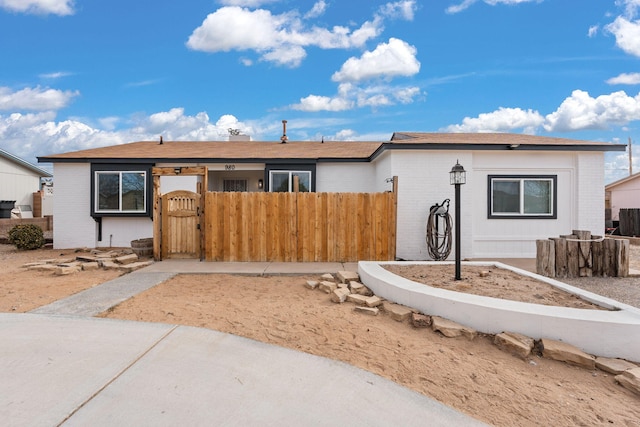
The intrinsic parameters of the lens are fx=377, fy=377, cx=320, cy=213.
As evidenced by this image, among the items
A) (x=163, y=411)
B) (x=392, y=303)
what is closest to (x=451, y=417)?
(x=163, y=411)

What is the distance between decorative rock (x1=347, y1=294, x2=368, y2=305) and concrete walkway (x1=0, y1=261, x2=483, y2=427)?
189 cm

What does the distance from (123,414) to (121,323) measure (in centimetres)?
215

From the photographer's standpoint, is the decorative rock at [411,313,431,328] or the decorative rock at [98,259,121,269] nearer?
the decorative rock at [411,313,431,328]

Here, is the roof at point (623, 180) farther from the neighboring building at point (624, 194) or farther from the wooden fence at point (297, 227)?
the wooden fence at point (297, 227)

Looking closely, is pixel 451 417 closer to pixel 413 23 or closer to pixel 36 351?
pixel 36 351

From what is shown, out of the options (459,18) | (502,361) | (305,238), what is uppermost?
(459,18)

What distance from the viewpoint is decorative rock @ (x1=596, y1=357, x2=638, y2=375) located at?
3.43 metres

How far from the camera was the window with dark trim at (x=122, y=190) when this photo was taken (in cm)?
1162

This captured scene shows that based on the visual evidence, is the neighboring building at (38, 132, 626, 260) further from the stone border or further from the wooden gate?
the stone border

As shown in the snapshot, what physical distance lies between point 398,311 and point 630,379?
7.66ft

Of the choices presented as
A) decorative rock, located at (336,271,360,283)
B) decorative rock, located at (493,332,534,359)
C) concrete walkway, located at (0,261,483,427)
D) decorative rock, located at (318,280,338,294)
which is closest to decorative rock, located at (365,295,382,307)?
decorative rock, located at (318,280,338,294)

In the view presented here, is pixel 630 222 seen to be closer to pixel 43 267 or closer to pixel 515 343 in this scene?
pixel 515 343

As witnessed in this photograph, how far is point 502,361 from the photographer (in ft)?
12.0

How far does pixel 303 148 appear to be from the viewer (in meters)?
13.6
